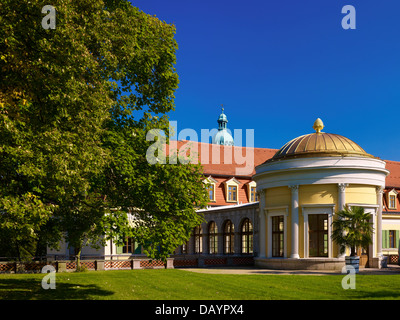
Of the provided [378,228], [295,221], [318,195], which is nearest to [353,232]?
[318,195]

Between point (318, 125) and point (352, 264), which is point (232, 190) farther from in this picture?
point (352, 264)

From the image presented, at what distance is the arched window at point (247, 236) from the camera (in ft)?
122

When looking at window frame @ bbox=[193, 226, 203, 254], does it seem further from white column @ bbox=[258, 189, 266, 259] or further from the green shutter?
the green shutter

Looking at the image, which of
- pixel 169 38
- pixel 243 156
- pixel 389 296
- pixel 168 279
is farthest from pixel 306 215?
pixel 243 156

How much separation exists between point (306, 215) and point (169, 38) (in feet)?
51.4

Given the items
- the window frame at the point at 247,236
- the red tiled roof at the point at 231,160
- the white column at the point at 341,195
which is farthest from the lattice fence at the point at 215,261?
the red tiled roof at the point at 231,160

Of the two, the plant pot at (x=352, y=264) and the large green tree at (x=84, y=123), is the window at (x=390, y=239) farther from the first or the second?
the large green tree at (x=84, y=123)

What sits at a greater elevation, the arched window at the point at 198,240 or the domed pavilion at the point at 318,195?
the domed pavilion at the point at 318,195

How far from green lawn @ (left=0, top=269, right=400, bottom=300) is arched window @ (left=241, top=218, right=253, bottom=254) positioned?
1536 cm

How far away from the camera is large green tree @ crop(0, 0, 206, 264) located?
11969 millimetres

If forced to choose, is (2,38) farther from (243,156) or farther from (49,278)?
(243,156)

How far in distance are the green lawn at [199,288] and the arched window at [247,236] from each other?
15359 mm

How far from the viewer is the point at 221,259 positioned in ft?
110

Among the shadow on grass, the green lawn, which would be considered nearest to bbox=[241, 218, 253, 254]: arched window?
the green lawn
